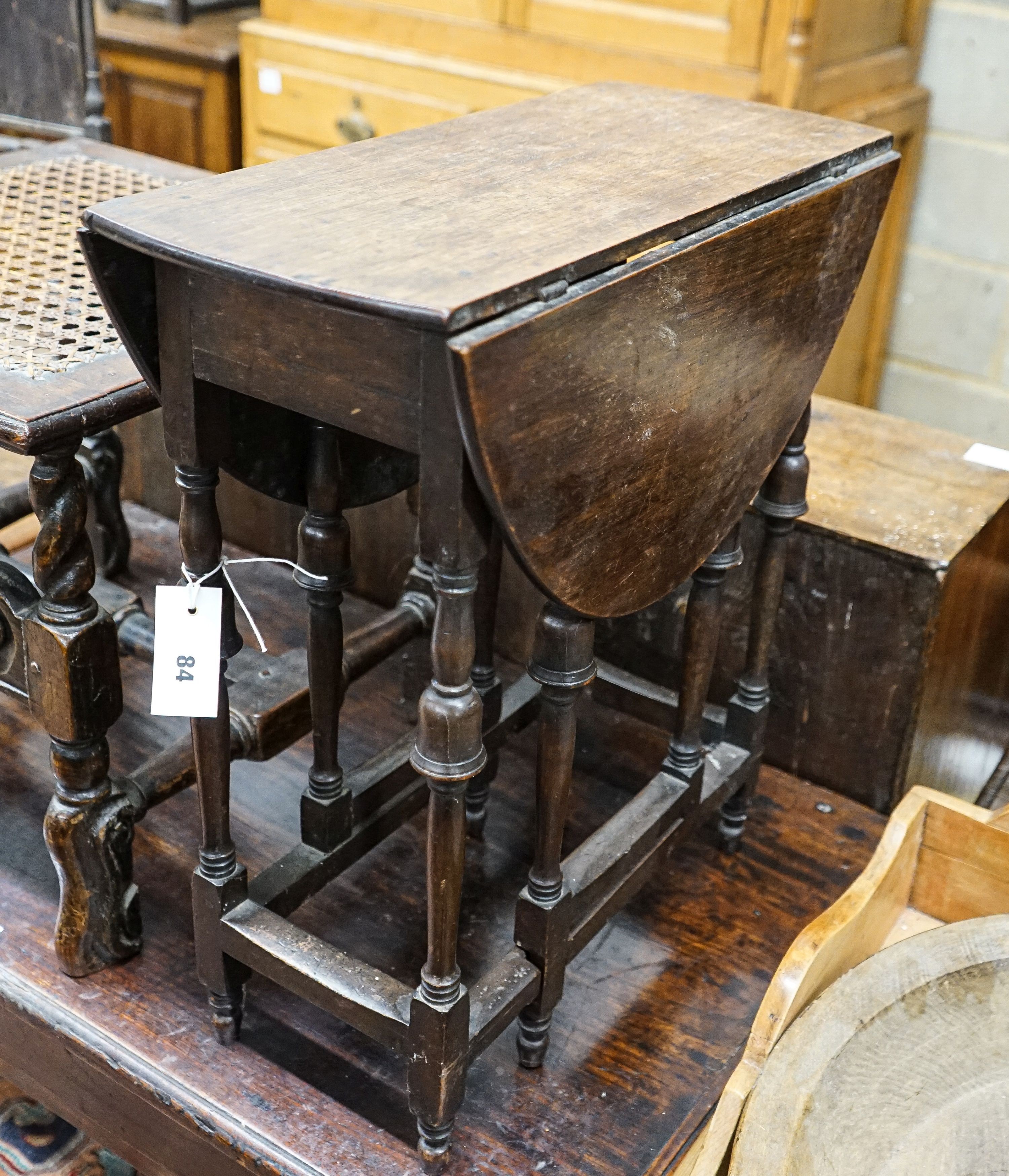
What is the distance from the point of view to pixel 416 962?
1.37m

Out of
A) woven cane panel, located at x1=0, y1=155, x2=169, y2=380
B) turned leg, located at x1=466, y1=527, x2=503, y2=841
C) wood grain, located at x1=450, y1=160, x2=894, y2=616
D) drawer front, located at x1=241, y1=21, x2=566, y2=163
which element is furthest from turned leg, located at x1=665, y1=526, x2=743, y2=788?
drawer front, located at x1=241, y1=21, x2=566, y2=163

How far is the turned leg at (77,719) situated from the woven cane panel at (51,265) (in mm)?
141

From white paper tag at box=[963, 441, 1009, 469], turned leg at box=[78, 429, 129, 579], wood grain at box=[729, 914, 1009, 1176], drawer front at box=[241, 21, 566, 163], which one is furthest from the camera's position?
drawer front at box=[241, 21, 566, 163]

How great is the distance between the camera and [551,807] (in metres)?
1.13

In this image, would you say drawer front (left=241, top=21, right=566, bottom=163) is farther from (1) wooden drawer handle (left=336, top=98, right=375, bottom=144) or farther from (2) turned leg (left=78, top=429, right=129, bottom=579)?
(2) turned leg (left=78, top=429, right=129, bottom=579)

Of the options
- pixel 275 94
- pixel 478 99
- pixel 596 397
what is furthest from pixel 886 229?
pixel 596 397

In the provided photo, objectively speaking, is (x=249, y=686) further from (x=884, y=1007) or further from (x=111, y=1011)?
(x=884, y=1007)

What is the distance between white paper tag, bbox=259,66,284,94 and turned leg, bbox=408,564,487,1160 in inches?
98.8

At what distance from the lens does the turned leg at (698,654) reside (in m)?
1.34

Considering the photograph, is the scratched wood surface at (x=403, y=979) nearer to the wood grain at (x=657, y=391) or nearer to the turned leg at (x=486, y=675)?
the turned leg at (x=486, y=675)

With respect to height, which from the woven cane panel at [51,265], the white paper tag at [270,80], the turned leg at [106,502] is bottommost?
the turned leg at [106,502]

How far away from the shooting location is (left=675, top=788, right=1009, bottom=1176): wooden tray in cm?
107

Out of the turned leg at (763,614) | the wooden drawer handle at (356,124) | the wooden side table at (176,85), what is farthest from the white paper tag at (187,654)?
the wooden side table at (176,85)

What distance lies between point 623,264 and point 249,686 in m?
0.74
